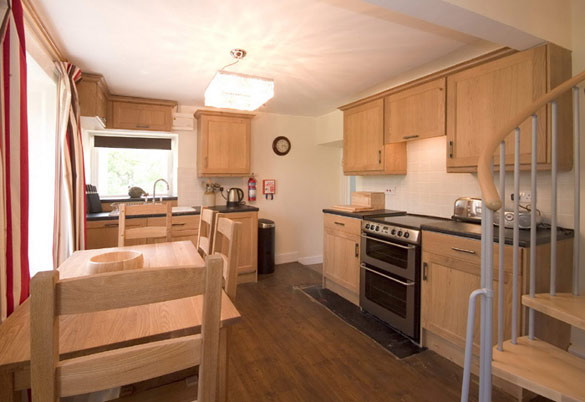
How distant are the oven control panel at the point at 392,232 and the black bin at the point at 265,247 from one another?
5.17 ft

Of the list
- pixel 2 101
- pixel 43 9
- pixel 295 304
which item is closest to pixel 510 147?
pixel 295 304

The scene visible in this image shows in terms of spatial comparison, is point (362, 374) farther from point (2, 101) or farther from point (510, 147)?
point (2, 101)

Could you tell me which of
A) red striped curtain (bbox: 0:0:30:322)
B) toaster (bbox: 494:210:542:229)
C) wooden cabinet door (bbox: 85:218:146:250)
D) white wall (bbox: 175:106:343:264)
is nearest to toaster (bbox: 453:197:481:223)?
toaster (bbox: 494:210:542:229)

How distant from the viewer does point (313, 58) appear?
2533mm

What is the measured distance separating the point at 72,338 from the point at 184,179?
327 centimetres

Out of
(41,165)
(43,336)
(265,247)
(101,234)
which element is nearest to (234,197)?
(265,247)

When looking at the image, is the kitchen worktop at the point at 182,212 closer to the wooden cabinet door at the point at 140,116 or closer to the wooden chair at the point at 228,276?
the wooden cabinet door at the point at 140,116

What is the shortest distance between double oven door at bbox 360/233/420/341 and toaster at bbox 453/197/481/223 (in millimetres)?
545

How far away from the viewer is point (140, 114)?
3.60m

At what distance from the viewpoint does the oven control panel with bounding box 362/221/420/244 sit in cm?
235

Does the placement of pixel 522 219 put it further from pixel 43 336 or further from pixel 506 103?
pixel 43 336

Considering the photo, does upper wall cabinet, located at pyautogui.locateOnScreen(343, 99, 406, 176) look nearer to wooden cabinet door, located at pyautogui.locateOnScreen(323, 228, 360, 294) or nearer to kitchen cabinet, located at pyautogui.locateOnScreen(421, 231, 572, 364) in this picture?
wooden cabinet door, located at pyautogui.locateOnScreen(323, 228, 360, 294)

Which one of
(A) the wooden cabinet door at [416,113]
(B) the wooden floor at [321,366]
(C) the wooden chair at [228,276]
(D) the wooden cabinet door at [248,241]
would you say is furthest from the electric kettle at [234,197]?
(C) the wooden chair at [228,276]

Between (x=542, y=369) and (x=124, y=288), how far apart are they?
156cm
